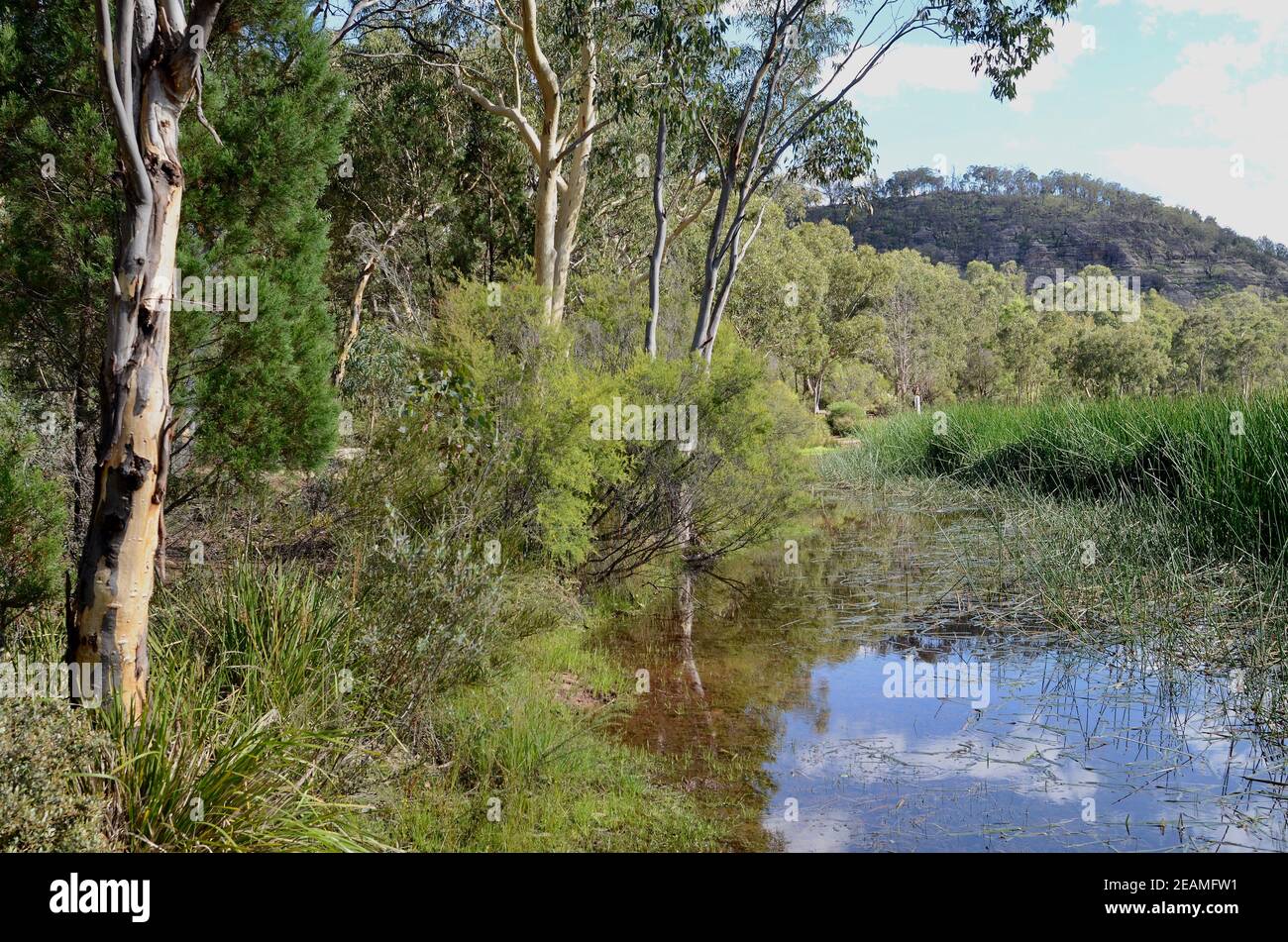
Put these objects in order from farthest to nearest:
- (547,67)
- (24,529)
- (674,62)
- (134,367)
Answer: (547,67), (674,62), (24,529), (134,367)

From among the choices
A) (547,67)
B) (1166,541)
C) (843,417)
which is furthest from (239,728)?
(843,417)

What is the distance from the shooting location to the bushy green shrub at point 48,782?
2664 mm

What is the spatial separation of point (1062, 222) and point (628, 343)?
95.4m

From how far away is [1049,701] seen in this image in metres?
6.14

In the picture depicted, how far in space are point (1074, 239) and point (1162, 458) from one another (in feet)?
296

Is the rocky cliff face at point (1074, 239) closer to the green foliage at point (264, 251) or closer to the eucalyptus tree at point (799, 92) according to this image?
the eucalyptus tree at point (799, 92)

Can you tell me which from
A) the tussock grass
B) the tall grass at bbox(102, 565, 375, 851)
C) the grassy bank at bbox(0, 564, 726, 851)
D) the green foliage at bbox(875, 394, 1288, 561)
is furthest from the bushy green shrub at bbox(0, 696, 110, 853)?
the green foliage at bbox(875, 394, 1288, 561)

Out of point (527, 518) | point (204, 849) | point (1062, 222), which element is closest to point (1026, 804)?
point (204, 849)

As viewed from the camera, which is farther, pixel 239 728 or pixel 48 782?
pixel 239 728

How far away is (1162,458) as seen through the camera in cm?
1045

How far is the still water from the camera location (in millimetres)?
4406

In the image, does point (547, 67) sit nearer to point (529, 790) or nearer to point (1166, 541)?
point (1166, 541)
